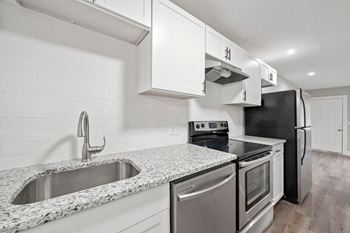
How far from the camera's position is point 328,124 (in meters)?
5.62

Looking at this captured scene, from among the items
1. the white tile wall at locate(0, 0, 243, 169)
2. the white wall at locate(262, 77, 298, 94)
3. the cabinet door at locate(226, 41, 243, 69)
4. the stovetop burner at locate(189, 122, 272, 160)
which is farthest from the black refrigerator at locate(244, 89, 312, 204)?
the white tile wall at locate(0, 0, 243, 169)

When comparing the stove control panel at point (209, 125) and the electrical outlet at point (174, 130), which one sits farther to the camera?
the stove control panel at point (209, 125)

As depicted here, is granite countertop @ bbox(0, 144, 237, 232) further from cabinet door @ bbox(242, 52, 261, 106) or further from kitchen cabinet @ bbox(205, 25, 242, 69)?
cabinet door @ bbox(242, 52, 261, 106)

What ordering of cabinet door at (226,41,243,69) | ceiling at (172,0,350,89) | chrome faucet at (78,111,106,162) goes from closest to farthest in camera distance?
chrome faucet at (78,111,106,162), ceiling at (172,0,350,89), cabinet door at (226,41,243,69)

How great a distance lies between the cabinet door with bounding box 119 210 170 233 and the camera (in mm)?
742

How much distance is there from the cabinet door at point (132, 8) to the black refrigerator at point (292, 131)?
2.17 m

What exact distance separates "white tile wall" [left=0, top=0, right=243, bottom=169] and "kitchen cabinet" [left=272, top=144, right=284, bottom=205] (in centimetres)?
165

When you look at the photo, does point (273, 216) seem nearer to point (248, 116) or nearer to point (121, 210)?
point (248, 116)

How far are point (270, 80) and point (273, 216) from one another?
7.05ft

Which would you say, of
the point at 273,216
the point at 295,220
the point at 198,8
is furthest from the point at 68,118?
the point at 295,220

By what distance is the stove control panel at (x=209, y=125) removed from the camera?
6.18 ft

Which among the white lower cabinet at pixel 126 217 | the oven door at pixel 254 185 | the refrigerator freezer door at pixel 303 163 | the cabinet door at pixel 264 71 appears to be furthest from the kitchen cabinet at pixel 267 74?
the white lower cabinet at pixel 126 217

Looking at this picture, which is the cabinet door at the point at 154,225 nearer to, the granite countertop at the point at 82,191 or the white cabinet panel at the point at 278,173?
the granite countertop at the point at 82,191

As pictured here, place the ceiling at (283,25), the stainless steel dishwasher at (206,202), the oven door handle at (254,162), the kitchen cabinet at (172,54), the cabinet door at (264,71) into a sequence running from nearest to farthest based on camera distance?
the stainless steel dishwasher at (206,202)
the kitchen cabinet at (172,54)
the oven door handle at (254,162)
the ceiling at (283,25)
the cabinet door at (264,71)
